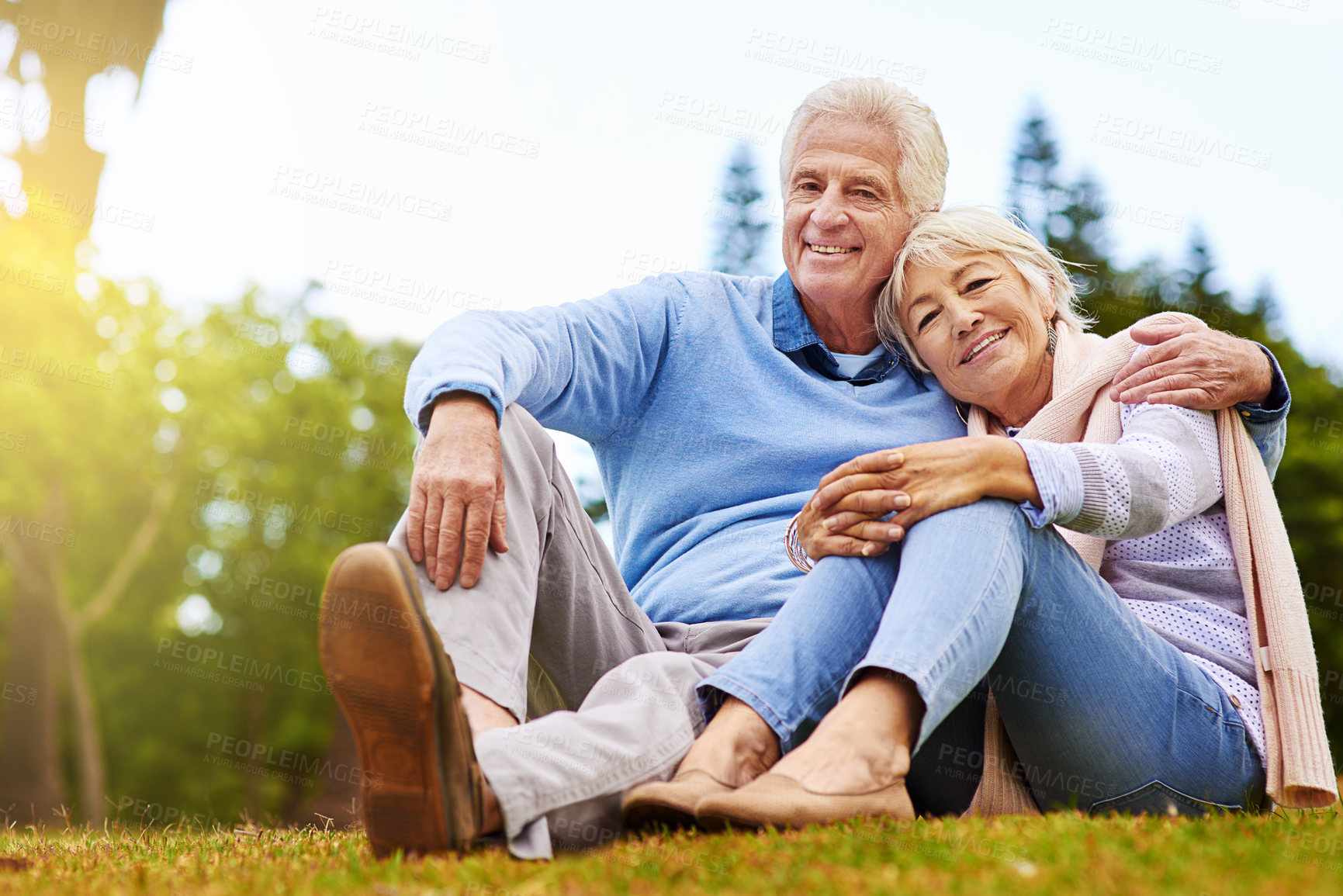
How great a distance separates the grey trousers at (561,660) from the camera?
1869 millimetres

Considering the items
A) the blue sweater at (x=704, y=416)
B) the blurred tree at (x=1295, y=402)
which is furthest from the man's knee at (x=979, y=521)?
the blurred tree at (x=1295, y=402)

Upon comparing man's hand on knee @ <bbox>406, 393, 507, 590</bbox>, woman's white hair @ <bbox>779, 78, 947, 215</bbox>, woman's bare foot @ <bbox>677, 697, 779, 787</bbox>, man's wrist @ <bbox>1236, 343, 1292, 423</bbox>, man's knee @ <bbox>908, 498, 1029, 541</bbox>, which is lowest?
woman's bare foot @ <bbox>677, 697, 779, 787</bbox>

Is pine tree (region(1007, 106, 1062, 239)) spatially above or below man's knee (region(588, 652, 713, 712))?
above

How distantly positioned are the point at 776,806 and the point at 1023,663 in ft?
2.18

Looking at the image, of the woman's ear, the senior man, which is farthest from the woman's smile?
the senior man

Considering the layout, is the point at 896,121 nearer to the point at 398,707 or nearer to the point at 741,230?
the point at 398,707

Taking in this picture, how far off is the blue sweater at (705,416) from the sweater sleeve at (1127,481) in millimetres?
820

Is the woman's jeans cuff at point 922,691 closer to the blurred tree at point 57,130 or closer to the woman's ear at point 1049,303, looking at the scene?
the woman's ear at point 1049,303

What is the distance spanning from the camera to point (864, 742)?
6.12 ft

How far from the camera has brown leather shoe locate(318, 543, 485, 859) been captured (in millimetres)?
1698

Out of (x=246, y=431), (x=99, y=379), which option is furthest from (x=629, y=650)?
(x=246, y=431)

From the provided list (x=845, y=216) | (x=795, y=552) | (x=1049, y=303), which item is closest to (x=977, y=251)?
(x=1049, y=303)

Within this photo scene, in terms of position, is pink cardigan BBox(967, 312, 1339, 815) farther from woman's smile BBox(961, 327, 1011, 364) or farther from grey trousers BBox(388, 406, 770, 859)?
grey trousers BBox(388, 406, 770, 859)

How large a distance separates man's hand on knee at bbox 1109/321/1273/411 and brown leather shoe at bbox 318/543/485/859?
1740 mm
